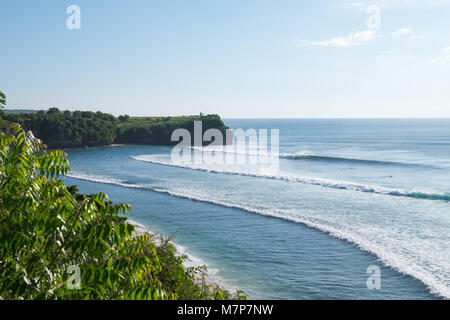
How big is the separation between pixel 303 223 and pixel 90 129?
7444 centimetres

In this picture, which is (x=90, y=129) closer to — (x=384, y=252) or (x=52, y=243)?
(x=384, y=252)

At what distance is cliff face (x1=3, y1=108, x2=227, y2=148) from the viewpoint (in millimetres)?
87688

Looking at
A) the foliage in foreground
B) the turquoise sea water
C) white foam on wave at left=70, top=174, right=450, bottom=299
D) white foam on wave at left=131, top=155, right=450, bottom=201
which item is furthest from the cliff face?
the foliage in foreground

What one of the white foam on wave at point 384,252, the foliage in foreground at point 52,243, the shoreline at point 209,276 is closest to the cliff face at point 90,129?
the white foam on wave at point 384,252

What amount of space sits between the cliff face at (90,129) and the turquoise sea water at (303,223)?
4007 centimetres

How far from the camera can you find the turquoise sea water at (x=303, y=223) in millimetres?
16703

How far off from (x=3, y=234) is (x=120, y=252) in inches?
55.5

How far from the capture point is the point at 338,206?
3017cm

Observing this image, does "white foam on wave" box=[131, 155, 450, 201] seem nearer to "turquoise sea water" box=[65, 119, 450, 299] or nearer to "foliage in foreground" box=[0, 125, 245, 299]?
"turquoise sea water" box=[65, 119, 450, 299]

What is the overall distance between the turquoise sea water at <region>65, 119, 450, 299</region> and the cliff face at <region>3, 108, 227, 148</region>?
40.1 m

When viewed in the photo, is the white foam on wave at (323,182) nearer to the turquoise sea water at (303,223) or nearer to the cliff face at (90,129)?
the turquoise sea water at (303,223)

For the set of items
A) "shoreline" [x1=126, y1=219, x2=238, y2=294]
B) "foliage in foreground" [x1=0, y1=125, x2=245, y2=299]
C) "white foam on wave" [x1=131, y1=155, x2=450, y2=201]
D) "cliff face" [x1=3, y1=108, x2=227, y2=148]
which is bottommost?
"shoreline" [x1=126, y1=219, x2=238, y2=294]
